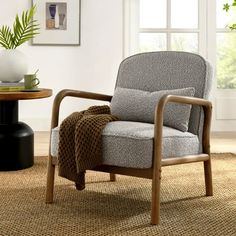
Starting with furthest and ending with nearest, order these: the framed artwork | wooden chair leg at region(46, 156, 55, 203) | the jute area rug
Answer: the framed artwork
wooden chair leg at region(46, 156, 55, 203)
the jute area rug

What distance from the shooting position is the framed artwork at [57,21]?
17.3 ft

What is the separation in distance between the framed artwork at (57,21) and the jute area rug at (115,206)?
2.30 meters

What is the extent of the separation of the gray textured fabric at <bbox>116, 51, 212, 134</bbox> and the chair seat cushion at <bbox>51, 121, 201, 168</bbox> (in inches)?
8.6

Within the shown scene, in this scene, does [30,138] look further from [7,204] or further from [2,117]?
[7,204]

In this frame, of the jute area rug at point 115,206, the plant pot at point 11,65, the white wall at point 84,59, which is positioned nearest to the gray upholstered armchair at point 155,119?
the jute area rug at point 115,206

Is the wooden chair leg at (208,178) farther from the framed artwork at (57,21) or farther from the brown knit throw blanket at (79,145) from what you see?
the framed artwork at (57,21)

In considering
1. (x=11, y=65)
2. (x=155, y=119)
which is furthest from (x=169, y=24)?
(x=155, y=119)

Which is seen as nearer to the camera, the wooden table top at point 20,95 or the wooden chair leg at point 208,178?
the wooden chair leg at point 208,178

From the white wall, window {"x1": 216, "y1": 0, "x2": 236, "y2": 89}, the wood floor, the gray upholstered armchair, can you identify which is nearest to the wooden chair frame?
the gray upholstered armchair

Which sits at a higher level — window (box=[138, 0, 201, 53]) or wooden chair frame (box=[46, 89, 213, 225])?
window (box=[138, 0, 201, 53])

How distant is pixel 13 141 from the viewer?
3275 mm

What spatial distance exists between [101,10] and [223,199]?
3201 mm

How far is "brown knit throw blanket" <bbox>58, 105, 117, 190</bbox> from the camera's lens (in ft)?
7.43

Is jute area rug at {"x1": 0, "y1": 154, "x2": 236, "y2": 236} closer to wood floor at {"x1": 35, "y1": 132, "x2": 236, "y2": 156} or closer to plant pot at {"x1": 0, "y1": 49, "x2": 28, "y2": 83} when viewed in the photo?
plant pot at {"x1": 0, "y1": 49, "x2": 28, "y2": 83}
